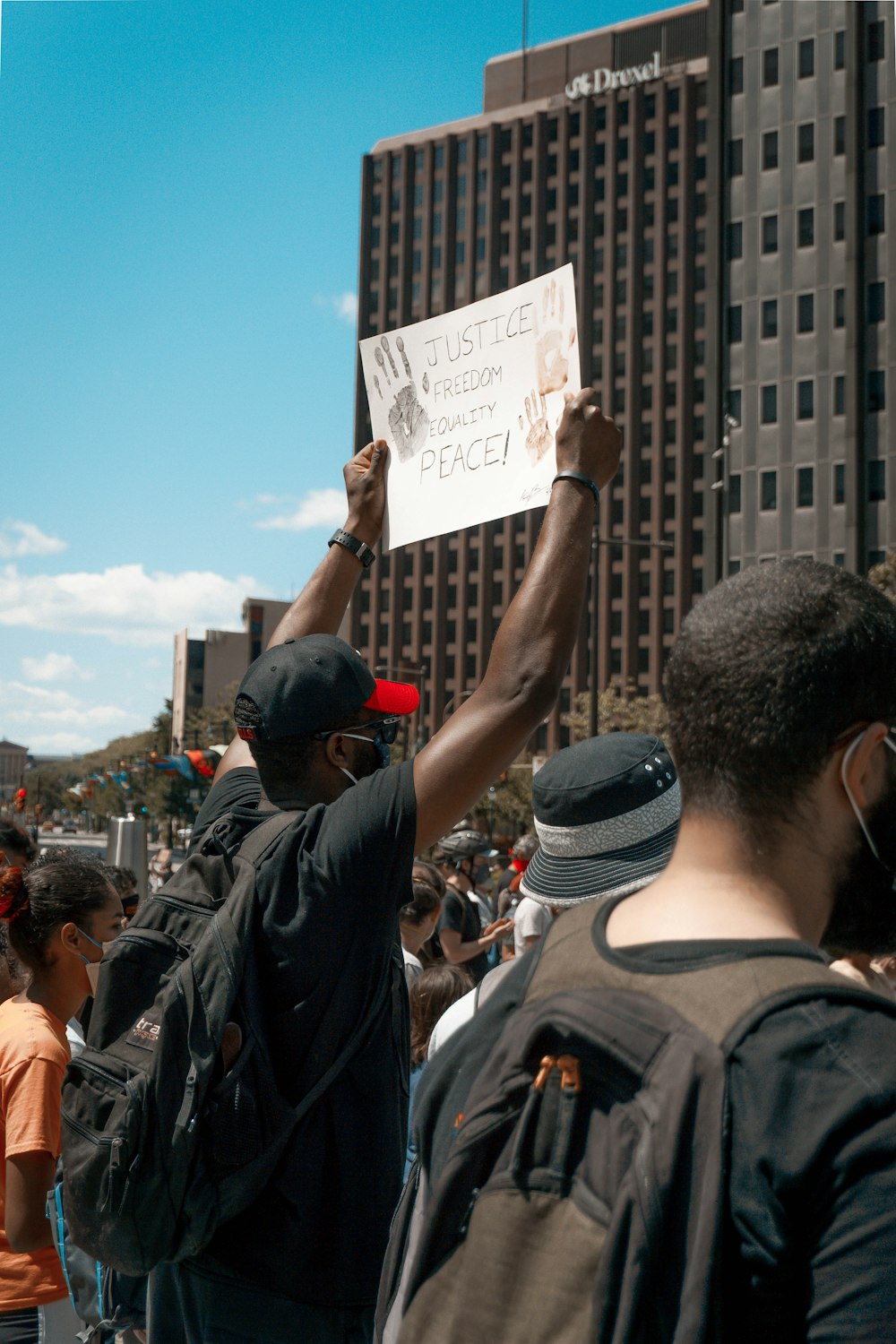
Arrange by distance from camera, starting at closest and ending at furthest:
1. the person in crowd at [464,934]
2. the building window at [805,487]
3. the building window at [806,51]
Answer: the person in crowd at [464,934]
the building window at [805,487]
the building window at [806,51]

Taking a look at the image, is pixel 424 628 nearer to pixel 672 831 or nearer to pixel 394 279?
pixel 394 279

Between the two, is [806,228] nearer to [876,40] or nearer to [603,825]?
[876,40]

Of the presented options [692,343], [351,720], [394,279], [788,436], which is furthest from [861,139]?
[351,720]

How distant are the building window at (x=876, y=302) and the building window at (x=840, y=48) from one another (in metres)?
9.64

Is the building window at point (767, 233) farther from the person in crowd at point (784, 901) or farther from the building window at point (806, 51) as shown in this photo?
the person in crowd at point (784, 901)

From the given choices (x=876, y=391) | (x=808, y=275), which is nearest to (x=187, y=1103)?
(x=876, y=391)

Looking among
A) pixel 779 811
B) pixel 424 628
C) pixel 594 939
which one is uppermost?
pixel 424 628

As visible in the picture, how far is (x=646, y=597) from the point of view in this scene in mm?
92438

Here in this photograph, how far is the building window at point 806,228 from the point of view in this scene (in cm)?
5688

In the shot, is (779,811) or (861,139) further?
(861,139)

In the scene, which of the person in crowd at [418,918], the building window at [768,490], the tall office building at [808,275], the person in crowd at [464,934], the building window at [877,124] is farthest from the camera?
the building window at [768,490]

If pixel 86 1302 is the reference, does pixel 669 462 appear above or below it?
above

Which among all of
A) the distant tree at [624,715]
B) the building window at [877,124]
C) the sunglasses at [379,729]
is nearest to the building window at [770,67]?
the building window at [877,124]

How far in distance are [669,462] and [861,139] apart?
36584 millimetres
